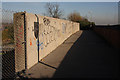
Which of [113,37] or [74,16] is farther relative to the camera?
[74,16]

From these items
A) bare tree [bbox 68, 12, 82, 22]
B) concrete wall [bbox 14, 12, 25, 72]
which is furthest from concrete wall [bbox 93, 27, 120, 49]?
bare tree [bbox 68, 12, 82, 22]

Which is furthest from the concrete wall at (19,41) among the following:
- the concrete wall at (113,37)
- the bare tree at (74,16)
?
the bare tree at (74,16)

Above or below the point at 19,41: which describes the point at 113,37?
above

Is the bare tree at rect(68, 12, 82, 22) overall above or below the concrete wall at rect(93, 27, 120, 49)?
above

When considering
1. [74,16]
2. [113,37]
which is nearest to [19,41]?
[113,37]

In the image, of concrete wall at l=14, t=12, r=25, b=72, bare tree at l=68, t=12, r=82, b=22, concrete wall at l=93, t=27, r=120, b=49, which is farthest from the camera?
bare tree at l=68, t=12, r=82, b=22

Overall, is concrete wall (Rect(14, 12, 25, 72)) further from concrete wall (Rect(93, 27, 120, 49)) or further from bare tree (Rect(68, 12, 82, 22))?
bare tree (Rect(68, 12, 82, 22))

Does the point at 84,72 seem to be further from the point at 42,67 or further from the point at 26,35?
the point at 26,35

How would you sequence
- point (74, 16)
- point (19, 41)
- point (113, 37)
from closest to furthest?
point (19, 41)
point (113, 37)
point (74, 16)

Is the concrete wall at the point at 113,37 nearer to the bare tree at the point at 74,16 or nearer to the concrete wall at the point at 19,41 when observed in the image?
the concrete wall at the point at 19,41

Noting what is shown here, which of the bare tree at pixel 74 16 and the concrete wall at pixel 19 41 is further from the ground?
the bare tree at pixel 74 16

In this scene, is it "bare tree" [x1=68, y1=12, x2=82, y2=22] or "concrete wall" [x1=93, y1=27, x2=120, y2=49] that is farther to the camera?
"bare tree" [x1=68, y1=12, x2=82, y2=22]

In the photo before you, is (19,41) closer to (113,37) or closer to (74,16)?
(113,37)

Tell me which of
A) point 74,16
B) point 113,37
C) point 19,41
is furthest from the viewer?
point 74,16
